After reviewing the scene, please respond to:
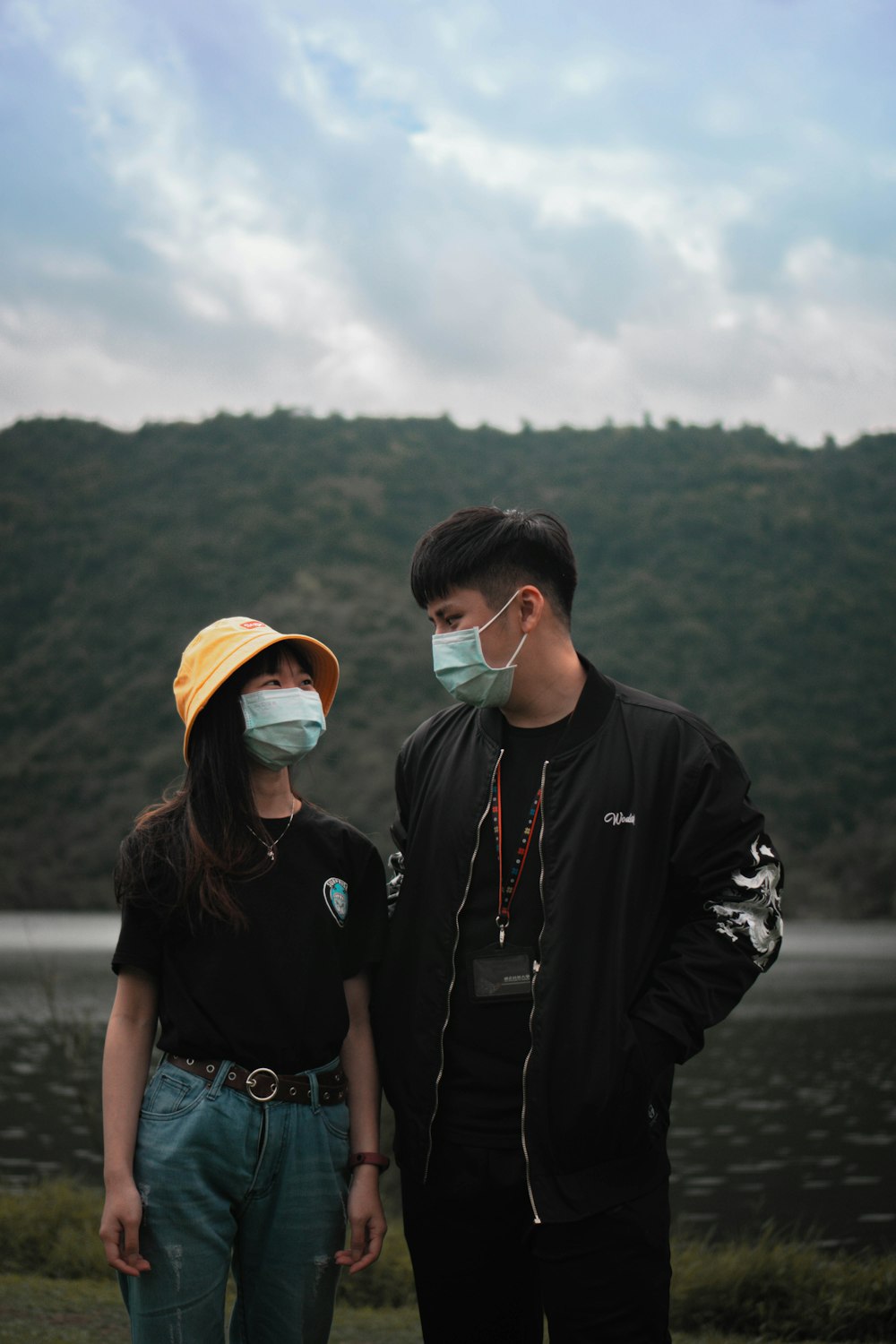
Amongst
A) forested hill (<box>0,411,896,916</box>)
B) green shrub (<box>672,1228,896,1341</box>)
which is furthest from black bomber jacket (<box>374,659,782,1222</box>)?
forested hill (<box>0,411,896,916</box>)

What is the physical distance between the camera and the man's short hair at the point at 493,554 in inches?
116

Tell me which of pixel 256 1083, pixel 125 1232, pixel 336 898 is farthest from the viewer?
pixel 336 898

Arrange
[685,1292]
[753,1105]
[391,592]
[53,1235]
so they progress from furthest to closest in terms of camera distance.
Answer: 1. [391,592]
2. [753,1105]
3. [53,1235]
4. [685,1292]

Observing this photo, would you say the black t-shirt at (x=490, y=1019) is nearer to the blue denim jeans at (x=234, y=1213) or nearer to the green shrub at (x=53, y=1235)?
the blue denim jeans at (x=234, y=1213)

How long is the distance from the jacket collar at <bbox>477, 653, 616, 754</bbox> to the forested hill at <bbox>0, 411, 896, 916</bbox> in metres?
37.6

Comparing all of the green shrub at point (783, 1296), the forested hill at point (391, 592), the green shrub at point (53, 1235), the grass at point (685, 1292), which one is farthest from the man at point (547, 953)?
the forested hill at point (391, 592)

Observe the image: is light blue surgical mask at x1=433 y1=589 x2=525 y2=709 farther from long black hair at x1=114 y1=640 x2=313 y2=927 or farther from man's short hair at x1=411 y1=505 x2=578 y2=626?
long black hair at x1=114 y1=640 x2=313 y2=927

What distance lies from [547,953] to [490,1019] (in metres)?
0.21

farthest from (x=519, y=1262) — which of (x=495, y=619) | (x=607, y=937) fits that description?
(x=495, y=619)

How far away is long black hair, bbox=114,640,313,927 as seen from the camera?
2.69m

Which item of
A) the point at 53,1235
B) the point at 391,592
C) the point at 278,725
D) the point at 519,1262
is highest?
the point at 391,592

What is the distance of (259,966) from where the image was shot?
8.82 feet

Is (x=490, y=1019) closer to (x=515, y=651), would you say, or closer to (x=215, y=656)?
(x=515, y=651)

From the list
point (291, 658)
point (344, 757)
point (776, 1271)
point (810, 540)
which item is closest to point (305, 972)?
A: point (291, 658)
